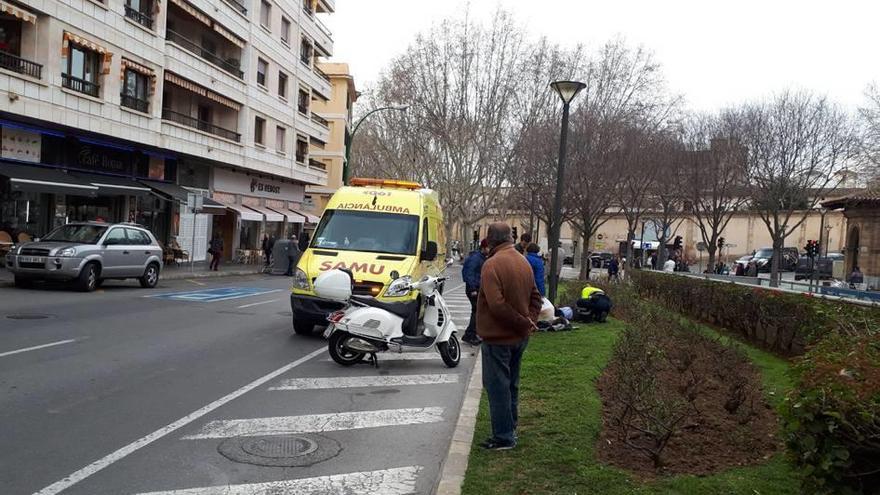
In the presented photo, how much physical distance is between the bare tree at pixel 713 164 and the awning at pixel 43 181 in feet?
92.3

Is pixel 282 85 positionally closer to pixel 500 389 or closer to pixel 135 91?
pixel 135 91

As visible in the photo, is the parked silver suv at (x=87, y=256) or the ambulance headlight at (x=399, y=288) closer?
the ambulance headlight at (x=399, y=288)

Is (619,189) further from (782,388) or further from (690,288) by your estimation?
(782,388)

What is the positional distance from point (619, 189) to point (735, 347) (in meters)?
21.0

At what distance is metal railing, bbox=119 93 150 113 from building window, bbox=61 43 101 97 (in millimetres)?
1248

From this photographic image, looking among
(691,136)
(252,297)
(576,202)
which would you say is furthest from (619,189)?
(252,297)

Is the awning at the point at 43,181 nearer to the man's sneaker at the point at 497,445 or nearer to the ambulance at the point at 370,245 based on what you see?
the ambulance at the point at 370,245

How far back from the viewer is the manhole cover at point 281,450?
5.14m

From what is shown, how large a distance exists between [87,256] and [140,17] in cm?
1258

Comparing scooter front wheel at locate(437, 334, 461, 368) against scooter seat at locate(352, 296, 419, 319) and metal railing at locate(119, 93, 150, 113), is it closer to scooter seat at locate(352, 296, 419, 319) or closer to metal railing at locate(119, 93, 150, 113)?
scooter seat at locate(352, 296, 419, 319)

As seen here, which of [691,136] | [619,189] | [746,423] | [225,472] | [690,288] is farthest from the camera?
[691,136]

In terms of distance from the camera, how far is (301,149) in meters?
43.1

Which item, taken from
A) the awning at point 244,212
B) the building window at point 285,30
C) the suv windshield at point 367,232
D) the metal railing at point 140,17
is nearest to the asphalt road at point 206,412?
the suv windshield at point 367,232

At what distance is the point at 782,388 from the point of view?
316 inches
